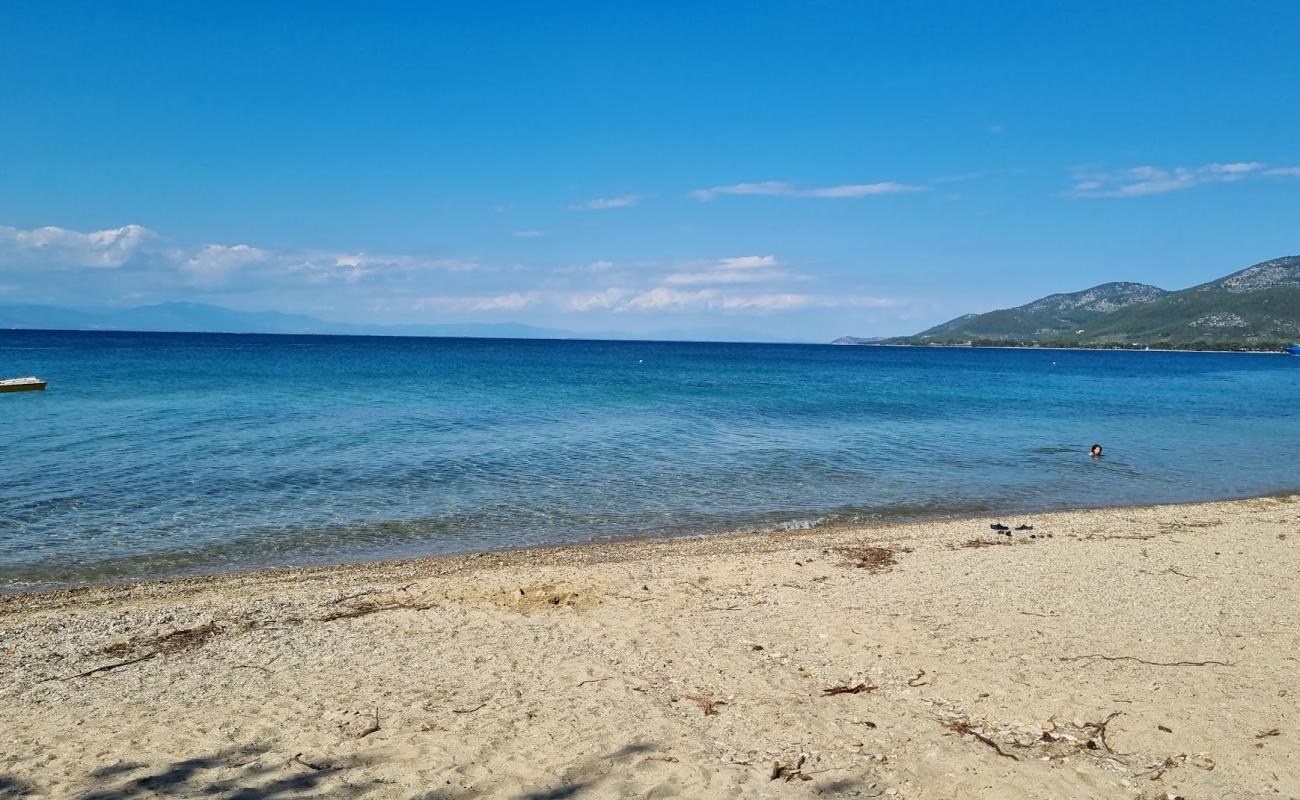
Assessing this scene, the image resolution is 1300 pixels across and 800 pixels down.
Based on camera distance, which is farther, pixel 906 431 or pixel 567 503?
Result: pixel 906 431

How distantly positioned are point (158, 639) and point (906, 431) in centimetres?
2688

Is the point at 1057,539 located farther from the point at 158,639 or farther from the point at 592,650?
the point at 158,639

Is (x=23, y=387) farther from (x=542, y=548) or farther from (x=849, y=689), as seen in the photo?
(x=849, y=689)

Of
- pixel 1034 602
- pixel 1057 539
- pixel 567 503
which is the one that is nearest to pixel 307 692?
pixel 1034 602

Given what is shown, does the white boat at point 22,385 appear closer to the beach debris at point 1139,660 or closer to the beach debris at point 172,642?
the beach debris at point 172,642

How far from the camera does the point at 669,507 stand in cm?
1689

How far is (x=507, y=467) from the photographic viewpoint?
68.3ft

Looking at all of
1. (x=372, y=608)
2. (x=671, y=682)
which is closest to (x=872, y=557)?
(x=671, y=682)

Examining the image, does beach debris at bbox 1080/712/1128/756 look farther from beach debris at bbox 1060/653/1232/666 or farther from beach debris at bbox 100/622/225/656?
beach debris at bbox 100/622/225/656

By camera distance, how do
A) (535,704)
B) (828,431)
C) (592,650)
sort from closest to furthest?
1. (535,704)
2. (592,650)
3. (828,431)

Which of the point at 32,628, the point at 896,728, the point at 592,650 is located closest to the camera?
the point at 896,728

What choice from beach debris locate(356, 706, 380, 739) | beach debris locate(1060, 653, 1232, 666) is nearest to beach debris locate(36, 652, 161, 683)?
beach debris locate(356, 706, 380, 739)

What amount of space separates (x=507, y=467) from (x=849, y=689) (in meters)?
14.9

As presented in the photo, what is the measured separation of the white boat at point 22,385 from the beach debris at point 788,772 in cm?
4396
